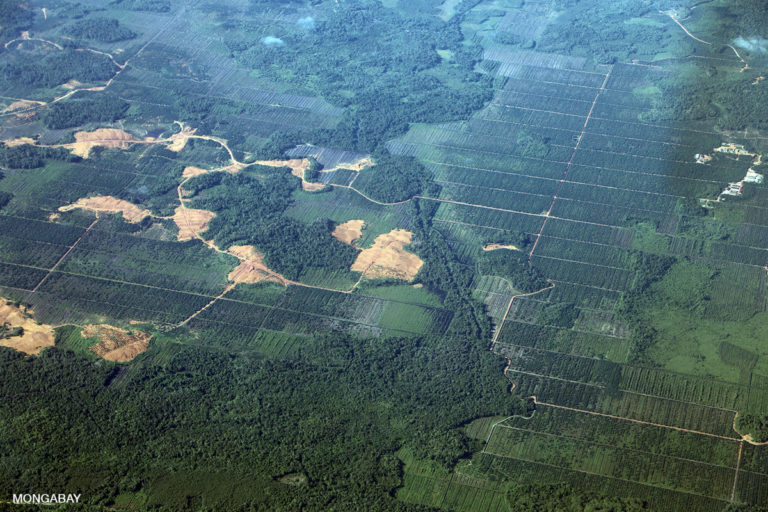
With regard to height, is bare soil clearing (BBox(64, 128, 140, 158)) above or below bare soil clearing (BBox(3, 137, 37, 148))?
below

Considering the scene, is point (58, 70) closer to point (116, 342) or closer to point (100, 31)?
point (100, 31)

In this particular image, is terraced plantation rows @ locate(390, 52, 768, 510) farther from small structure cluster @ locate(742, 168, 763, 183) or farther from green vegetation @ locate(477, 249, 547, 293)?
small structure cluster @ locate(742, 168, 763, 183)

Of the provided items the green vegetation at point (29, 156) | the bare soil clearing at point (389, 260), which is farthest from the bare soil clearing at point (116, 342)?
the green vegetation at point (29, 156)

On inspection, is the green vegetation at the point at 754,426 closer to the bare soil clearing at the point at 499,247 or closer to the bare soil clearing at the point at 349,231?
the bare soil clearing at the point at 499,247

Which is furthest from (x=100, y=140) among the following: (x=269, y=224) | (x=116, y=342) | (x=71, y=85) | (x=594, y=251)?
(x=594, y=251)

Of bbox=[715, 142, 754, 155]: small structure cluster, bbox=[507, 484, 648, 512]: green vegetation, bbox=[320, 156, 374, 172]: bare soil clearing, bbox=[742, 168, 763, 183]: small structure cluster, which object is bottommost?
bbox=[715, 142, 754, 155]: small structure cluster

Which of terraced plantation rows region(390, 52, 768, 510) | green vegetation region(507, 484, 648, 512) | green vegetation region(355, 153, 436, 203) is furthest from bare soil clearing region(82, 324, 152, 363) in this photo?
green vegetation region(507, 484, 648, 512)
